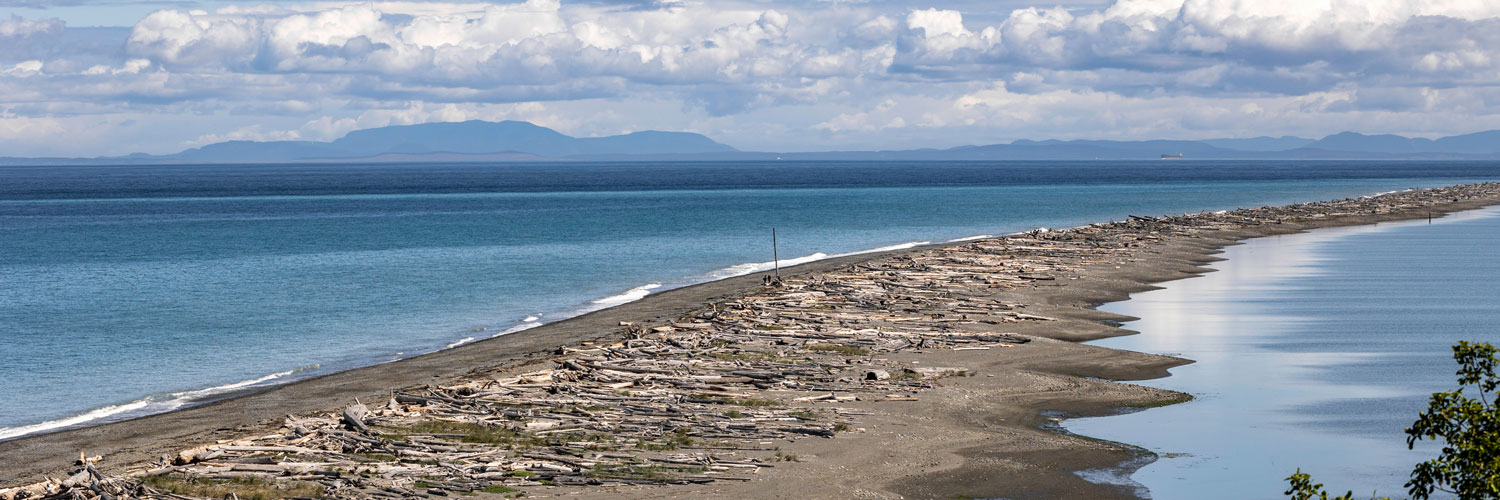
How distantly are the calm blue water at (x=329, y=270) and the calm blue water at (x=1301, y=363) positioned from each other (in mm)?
22530

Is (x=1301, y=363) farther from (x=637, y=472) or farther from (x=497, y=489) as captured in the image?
(x=497, y=489)

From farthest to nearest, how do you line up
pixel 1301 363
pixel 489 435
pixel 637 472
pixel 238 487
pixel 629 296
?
→ pixel 629 296, pixel 1301 363, pixel 489 435, pixel 637 472, pixel 238 487

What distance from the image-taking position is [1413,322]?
1614 inches

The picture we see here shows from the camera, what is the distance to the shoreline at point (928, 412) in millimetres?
21016

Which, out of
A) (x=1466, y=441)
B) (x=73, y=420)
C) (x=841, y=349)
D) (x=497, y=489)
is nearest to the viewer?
(x=1466, y=441)

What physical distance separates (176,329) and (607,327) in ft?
51.6

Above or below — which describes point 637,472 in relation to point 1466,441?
below

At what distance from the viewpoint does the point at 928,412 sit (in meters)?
25.8

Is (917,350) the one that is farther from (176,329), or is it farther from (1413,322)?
(176,329)

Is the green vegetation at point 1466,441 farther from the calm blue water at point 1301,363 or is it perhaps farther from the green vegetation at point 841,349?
the green vegetation at point 841,349

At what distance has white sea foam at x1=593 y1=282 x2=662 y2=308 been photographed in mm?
51094

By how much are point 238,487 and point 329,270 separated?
50.3 m

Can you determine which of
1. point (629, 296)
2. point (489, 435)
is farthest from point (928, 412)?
point (629, 296)

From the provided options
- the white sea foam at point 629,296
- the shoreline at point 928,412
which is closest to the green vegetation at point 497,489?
the shoreline at point 928,412
